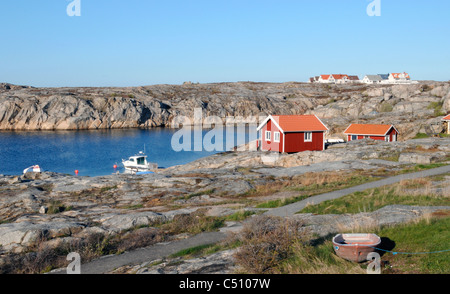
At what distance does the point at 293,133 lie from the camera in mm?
46531

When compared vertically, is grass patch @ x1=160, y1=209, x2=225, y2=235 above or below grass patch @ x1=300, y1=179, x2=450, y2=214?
below

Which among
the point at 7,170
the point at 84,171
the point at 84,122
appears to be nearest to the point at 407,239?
the point at 84,171

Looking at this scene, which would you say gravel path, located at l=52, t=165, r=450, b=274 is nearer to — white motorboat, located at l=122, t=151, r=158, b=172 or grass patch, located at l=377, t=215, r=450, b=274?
grass patch, located at l=377, t=215, r=450, b=274

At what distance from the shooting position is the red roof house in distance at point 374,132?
5459 cm

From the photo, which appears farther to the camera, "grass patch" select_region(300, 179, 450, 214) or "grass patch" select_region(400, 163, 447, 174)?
"grass patch" select_region(400, 163, 447, 174)

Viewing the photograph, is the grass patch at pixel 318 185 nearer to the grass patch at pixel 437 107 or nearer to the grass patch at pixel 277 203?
the grass patch at pixel 277 203

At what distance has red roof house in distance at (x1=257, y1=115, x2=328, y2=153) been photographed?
152 ft

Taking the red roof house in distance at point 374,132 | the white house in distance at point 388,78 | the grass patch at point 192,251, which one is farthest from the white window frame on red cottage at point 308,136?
the white house in distance at point 388,78

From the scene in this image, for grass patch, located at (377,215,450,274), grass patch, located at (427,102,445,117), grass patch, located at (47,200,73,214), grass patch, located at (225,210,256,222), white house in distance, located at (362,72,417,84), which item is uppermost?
white house in distance, located at (362,72,417,84)

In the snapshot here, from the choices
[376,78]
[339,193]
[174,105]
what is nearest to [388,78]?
[376,78]

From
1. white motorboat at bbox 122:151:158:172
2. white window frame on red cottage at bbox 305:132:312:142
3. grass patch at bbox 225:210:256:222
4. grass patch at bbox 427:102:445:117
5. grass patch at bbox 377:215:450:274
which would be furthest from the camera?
grass patch at bbox 427:102:445:117

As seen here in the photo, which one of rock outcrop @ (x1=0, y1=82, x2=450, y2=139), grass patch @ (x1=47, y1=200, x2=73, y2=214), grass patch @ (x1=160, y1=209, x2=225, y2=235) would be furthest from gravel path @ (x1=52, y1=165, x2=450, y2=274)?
rock outcrop @ (x1=0, y1=82, x2=450, y2=139)

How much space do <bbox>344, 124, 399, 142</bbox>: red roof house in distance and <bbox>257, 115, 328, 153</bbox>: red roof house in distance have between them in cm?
1107

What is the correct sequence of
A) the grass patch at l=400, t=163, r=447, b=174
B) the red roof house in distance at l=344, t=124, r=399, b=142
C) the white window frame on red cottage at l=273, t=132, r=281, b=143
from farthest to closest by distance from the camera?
the red roof house in distance at l=344, t=124, r=399, b=142 → the white window frame on red cottage at l=273, t=132, r=281, b=143 → the grass patch at l=400, t=163, r=447, b=174
